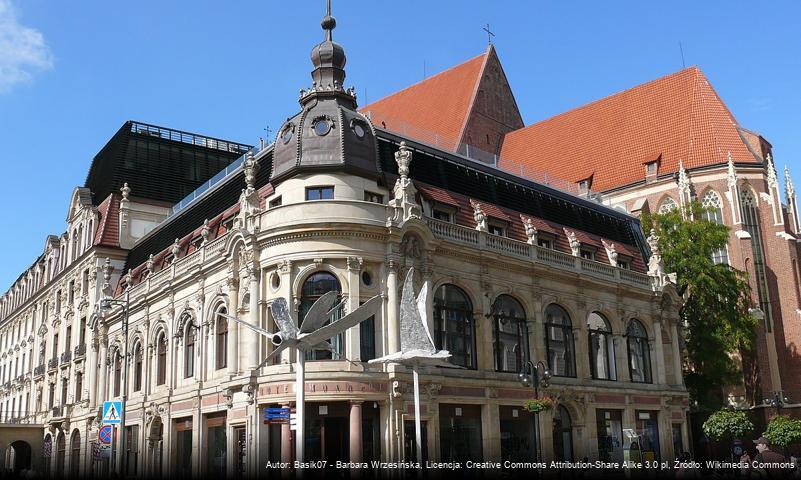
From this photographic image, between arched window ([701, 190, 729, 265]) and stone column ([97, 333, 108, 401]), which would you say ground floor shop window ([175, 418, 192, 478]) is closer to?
stone column ([97, 333, 108, 401])

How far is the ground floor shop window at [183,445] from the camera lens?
38.8 metres

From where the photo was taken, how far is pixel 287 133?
3588 cm

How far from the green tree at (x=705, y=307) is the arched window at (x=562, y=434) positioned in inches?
575

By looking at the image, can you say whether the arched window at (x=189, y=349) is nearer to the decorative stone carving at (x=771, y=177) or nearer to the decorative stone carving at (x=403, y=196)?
the decorative stone carving at (x=403, y=196)

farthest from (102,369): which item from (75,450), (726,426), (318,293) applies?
(726,426)

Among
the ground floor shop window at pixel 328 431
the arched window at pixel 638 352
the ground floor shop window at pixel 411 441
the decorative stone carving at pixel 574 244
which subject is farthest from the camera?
the arched window at pixel 638 352

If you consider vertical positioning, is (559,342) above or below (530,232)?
below

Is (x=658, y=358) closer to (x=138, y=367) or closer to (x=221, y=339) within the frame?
(x=221, y=339)

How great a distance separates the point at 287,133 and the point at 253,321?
8281 mm

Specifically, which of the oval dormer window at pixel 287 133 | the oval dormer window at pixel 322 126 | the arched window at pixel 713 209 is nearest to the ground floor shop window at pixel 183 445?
the oval dormer window at pixel 287 133

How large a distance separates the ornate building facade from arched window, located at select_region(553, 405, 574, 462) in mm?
106

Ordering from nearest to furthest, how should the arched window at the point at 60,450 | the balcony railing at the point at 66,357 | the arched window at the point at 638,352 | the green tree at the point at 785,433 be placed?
the arched window at the point at 638,352 → the green tree at the point at 785,433 → the arched window at the point at 60,450 → the balcony railing at the point at 66,357

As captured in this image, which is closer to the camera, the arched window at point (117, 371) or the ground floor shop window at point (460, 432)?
the ground floor shop window at point (460, 432)

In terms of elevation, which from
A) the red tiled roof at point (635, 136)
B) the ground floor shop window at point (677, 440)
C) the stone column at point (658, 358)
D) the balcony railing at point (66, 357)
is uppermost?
the red tiled roof at point (635, 136)
